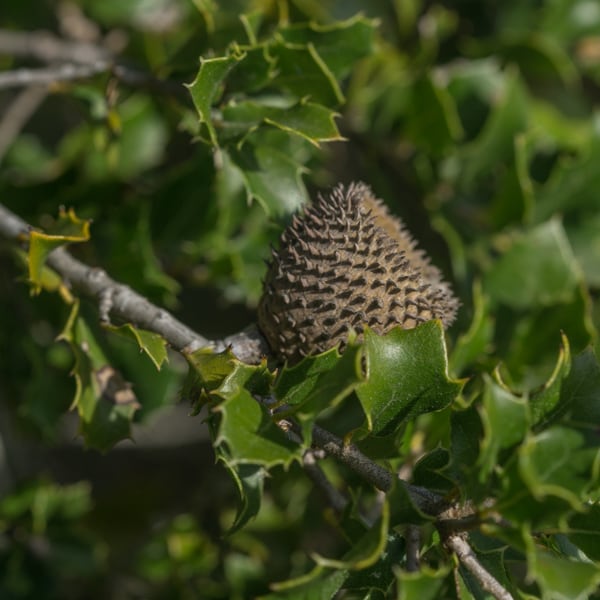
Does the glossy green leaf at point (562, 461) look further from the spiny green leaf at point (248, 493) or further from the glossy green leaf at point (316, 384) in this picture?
the spiny green leaf at point (248, 493)

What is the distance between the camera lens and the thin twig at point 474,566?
5.13ft

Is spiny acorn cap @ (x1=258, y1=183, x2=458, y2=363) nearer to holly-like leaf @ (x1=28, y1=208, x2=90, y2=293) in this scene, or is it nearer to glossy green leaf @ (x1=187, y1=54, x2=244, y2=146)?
glossy green leaf @ (x1=187, y1=54, x2=244, y2=146)

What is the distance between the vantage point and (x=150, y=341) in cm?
181

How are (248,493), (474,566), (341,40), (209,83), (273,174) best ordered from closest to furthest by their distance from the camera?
1. (474,566)
2. (248,493)
3. (209,83)
4. (273,174)
5. (341,40)

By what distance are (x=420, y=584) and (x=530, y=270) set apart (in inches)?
58.6

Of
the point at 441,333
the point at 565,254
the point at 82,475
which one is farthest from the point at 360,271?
the point at 82,475

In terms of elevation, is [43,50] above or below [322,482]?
above

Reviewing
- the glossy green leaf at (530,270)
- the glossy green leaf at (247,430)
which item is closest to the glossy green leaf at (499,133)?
the glossy green leaf at (530,270)

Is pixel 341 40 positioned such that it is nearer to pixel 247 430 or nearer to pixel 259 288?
pixel 259 288

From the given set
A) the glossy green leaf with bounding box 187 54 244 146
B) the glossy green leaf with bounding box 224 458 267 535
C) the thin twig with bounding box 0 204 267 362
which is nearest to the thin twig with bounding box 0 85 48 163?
the thin twig with bounding box 0 204 267 362

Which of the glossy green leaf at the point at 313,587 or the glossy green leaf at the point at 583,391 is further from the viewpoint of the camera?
the glossy green leaf at the point at 583,391

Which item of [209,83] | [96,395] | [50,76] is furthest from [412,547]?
[50,76]

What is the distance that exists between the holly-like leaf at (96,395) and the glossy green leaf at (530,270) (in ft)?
3.99

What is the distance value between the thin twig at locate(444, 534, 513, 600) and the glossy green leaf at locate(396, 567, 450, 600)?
0.14 metres
